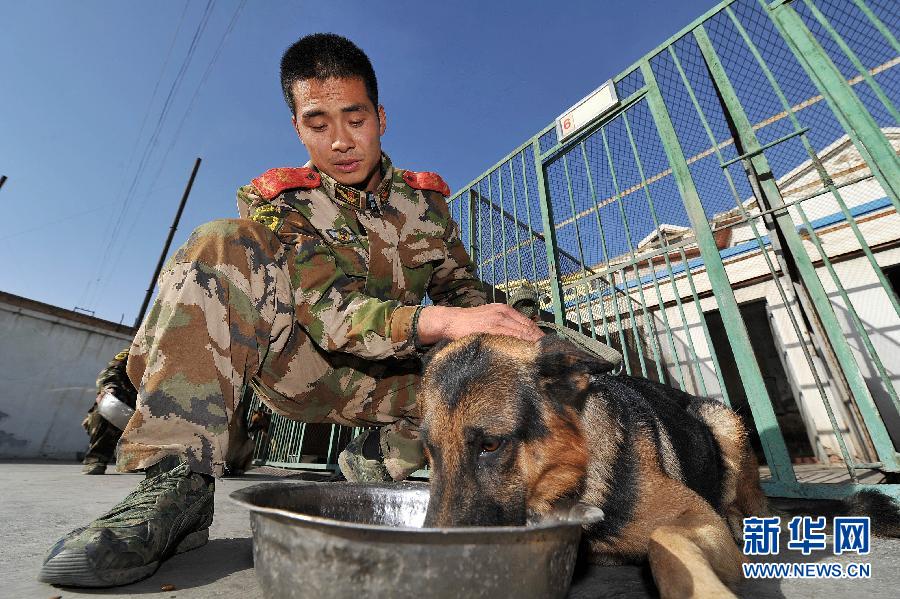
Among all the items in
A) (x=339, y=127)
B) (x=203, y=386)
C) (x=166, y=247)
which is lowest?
(x=203, y=386)

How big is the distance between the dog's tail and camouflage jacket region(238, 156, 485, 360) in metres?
2.59

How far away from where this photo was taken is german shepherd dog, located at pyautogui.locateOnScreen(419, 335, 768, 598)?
4.92 feet

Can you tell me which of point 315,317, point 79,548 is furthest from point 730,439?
point 79,548

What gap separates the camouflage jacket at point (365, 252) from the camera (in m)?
2.23

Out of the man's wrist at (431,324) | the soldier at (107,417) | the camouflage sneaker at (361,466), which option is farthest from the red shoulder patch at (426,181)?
the soldier at (107,417)

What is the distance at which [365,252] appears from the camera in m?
2.99

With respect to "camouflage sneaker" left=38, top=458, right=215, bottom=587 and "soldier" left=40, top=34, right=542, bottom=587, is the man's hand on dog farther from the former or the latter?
"camouflage sneaker" left=38, top=458, right=215, bottom=587

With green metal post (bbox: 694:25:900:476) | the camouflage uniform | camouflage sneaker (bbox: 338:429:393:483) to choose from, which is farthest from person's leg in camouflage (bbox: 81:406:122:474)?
green metal post (bbox: 694:25:900:476)

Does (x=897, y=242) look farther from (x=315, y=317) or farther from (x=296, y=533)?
(x=296, y=533)

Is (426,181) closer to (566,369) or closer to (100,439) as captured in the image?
(566,369)

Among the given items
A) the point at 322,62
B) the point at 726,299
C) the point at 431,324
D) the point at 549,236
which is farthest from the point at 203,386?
the point at 549,236

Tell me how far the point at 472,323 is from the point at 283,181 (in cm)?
187

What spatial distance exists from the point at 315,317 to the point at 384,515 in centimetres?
A: 117

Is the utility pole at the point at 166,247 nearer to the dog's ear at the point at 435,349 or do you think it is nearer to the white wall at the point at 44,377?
the white wall at the point at 44,377
